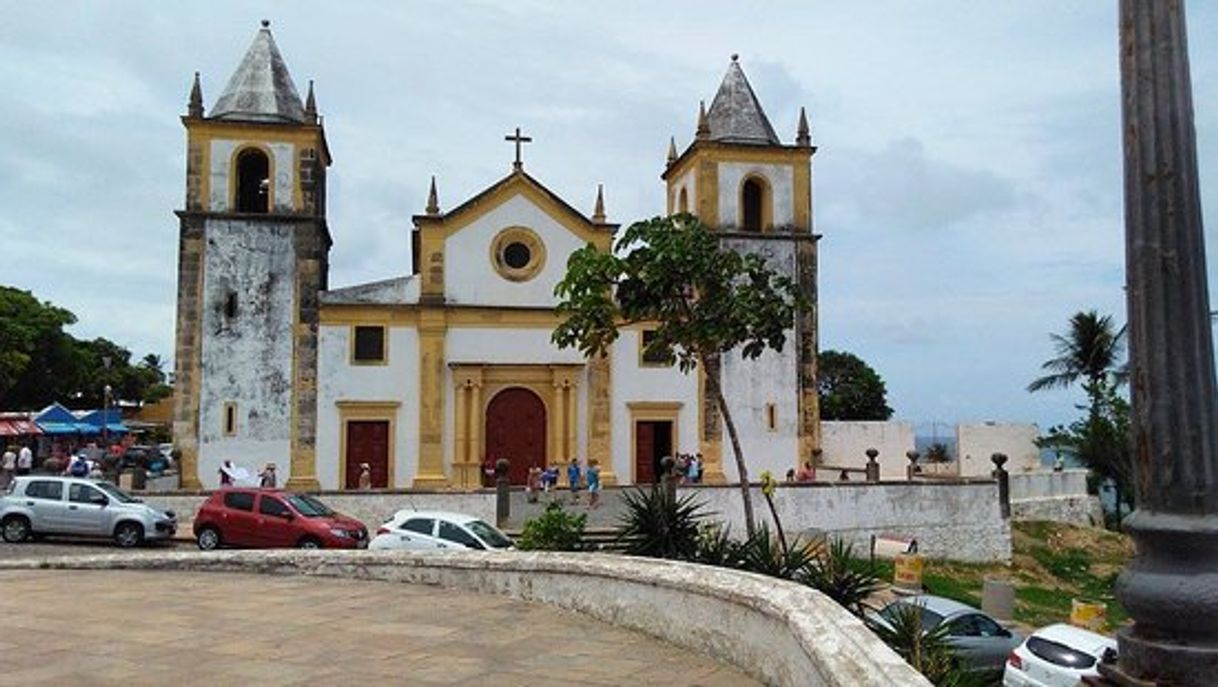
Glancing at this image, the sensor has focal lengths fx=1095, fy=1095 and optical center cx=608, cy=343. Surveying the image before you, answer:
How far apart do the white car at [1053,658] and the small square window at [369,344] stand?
18.0m

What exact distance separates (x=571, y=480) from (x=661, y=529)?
15.7m

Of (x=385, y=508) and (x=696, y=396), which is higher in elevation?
(x=696, y=396)

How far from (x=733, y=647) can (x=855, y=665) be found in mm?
2124

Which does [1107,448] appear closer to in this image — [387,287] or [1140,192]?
[387,287]

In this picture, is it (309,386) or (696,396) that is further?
(696,396)

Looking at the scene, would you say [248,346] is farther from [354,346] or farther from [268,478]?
[268,478]

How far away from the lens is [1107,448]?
34062 millimetres

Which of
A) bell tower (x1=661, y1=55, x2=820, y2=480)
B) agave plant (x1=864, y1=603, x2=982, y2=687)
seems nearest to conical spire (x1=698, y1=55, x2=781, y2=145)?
bell tower (x1=661, y1=55, x2=820, y2=480)

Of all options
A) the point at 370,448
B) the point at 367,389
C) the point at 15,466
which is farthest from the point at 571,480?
the point at 15,466

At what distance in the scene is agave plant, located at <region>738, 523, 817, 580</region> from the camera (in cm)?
834

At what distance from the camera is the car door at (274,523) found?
60.2 ft

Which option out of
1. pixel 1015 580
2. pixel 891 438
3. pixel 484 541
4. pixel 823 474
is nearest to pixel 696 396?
pixel 823 474

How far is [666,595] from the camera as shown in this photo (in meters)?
7.09

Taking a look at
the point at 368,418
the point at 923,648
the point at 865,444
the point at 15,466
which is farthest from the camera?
the point at 865,444
